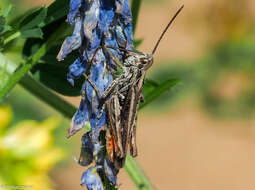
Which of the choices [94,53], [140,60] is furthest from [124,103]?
[94,53]

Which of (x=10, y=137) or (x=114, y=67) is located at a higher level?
(x=114, y=67)

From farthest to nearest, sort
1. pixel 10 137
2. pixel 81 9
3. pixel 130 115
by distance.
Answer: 1. pixel 10 137
2. pixel 130 115
3. pixel 81 9

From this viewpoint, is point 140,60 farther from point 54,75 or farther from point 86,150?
point 86,150

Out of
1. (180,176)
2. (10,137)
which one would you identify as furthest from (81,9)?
(180,176)

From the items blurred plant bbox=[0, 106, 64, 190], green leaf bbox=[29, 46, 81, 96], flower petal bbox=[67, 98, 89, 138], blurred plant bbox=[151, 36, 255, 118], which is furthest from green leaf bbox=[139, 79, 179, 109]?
blurred plant bbox=[151, 36, 255, 118]

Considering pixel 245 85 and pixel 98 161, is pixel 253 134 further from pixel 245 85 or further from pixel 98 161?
pixel 98 161

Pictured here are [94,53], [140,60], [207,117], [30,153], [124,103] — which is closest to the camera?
[94,53]

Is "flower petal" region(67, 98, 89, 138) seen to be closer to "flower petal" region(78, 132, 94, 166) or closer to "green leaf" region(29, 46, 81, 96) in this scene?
"flower petal" region(78, 132, 94, 166)
